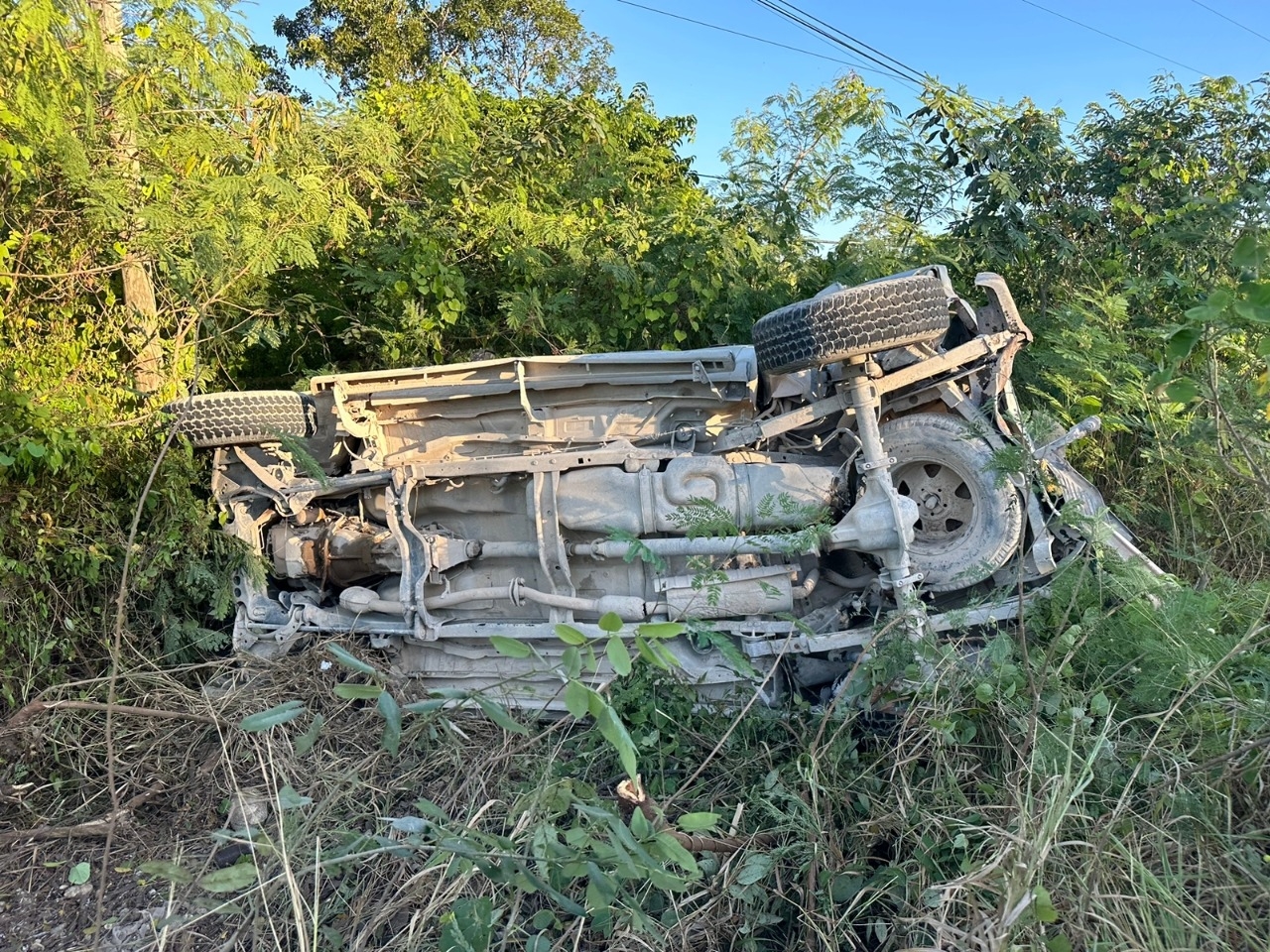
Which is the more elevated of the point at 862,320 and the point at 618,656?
the point at 862,320

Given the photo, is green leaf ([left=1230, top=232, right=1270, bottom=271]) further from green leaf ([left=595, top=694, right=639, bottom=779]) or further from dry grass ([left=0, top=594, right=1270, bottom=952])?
green leaf ([left=595, top=694, right=639, bottom=779])

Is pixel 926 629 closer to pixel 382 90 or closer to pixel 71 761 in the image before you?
pixel 71 761

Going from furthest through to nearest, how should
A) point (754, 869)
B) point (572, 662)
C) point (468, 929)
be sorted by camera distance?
point (754, 869) → point (468, 929) → point (572, 662)

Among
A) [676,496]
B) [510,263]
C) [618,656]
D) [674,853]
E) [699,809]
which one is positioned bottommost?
[699,809]

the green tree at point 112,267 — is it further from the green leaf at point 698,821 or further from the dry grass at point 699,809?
the green leaf at point 698,821

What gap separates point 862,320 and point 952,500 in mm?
991

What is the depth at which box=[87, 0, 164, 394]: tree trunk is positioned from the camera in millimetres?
3938

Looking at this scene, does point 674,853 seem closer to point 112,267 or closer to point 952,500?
point 952,500

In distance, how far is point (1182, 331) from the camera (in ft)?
5.03

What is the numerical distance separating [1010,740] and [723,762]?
1073 mm

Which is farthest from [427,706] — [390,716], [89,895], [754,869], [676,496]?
[89,895]

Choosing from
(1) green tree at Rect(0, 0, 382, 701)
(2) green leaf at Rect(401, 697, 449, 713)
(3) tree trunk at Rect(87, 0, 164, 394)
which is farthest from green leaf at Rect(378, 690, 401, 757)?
(3) tree trunk at Rect(87, 0, 164, 394)

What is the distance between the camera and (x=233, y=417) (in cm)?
389

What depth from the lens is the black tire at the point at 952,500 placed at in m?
3.28
